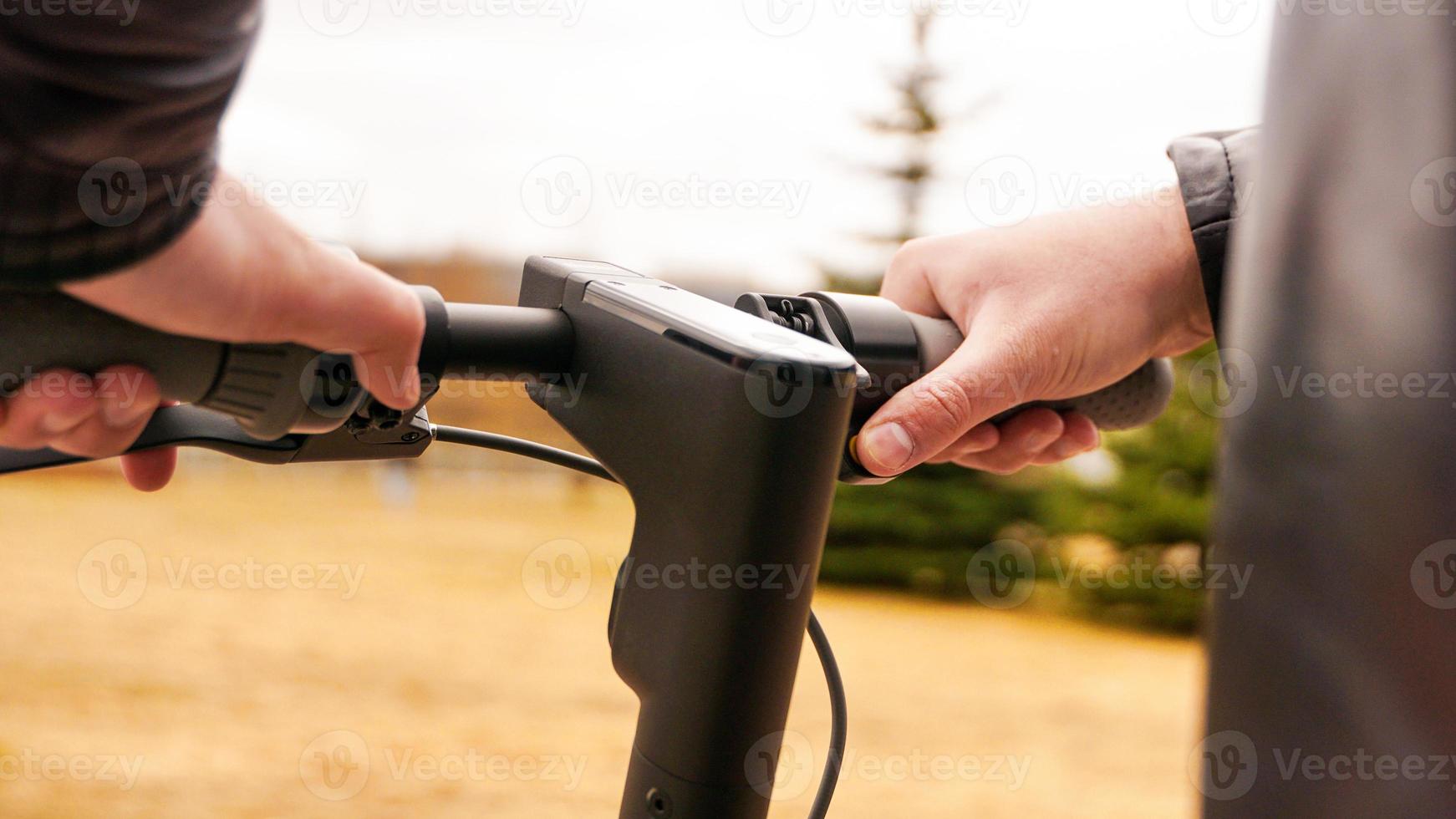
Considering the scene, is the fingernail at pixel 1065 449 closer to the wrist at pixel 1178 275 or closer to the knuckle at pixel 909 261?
the wrist at pixel 1178 275

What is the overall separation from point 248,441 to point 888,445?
0.46m

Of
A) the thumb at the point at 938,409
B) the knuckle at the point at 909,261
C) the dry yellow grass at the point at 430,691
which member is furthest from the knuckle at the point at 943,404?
the dry yellow grass at the point at 430,691

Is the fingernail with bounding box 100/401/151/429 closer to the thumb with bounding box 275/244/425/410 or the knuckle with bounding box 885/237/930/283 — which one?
the thumb with bounding box 275/244/425/410

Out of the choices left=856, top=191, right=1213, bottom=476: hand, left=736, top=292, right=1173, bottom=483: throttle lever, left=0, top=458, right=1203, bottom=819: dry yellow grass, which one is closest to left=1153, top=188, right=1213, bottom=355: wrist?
left=856, top=191, right=1213, bottom=476: hand

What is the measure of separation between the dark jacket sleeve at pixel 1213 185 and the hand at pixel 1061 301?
27 mm

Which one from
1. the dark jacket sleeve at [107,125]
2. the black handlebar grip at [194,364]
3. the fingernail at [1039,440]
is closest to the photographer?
the dark jacket sleeve at [107,125]

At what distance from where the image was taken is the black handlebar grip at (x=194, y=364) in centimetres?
54

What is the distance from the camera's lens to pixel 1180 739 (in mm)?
5977

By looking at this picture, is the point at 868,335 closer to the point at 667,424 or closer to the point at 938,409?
the point at 938,409

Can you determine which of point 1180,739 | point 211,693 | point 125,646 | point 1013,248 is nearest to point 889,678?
point 1180,739

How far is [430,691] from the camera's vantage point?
6.09 meters

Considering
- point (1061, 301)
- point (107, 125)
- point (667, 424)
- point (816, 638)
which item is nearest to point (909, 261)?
point (1061, 301)

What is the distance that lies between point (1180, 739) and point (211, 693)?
5067 mm

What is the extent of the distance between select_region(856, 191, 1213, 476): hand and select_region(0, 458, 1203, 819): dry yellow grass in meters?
2.71
